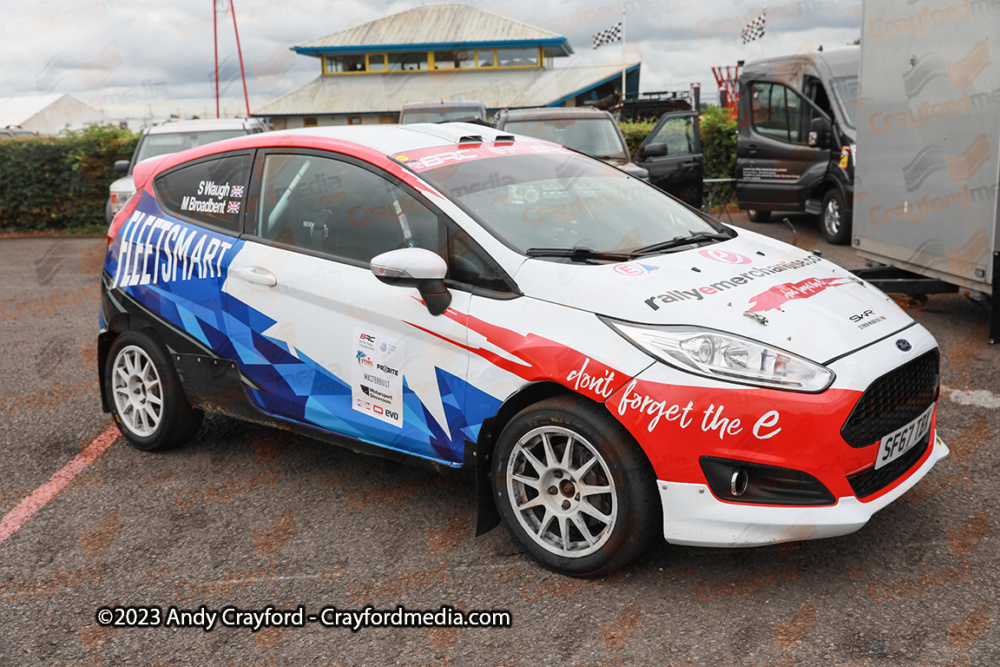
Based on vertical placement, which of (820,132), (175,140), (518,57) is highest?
(518,57)

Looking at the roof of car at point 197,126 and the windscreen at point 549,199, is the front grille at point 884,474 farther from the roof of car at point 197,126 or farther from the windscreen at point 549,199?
the roof of car at point 197,126

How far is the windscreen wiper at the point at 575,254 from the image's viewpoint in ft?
11.3

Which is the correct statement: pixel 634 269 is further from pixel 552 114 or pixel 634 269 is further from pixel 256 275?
pixel 552 114

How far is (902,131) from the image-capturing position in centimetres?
675

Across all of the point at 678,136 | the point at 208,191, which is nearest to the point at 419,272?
the point at 208,191

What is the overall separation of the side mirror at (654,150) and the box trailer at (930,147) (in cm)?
265

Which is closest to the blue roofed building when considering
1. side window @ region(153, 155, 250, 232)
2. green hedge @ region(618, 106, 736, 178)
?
green hedge @ region(618, 106, 736, 178)

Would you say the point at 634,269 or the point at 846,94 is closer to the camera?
the point at 634,269

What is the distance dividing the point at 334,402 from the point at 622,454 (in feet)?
4.63

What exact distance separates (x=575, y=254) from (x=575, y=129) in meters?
7.61

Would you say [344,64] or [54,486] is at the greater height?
[344,64]

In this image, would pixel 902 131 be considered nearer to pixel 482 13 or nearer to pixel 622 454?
pixel 622 454

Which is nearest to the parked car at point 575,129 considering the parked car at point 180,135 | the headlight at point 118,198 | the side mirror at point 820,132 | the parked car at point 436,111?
the side mirror at point 820,132

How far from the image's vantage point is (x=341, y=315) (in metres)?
3.70
